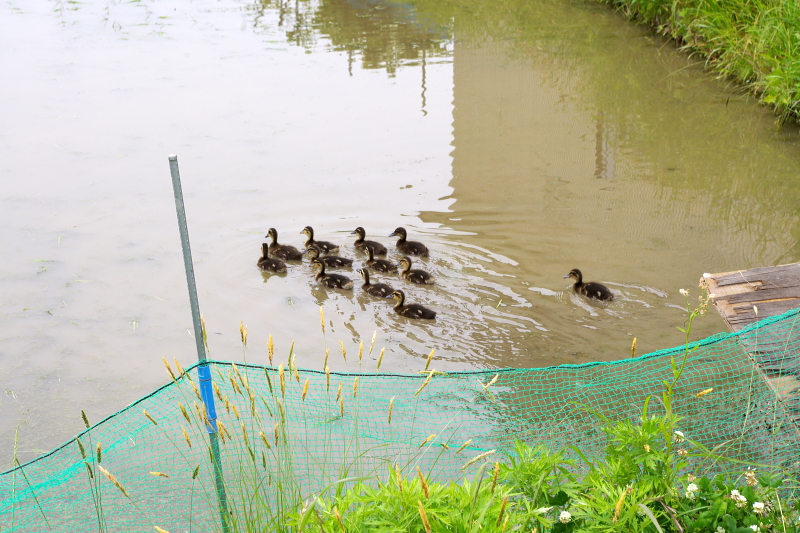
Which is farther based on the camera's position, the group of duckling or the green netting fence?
the group of duckling

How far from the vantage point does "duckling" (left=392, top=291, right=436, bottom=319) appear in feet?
20.0

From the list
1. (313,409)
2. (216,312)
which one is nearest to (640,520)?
(313,409)

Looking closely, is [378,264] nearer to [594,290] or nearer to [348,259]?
[348,259]

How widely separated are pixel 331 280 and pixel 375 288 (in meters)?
0.42

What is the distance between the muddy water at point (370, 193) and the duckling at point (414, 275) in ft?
0.30

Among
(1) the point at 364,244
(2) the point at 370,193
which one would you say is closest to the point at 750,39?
(2) the point at 370,193

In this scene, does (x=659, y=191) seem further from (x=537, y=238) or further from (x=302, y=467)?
(x=302, y=467)

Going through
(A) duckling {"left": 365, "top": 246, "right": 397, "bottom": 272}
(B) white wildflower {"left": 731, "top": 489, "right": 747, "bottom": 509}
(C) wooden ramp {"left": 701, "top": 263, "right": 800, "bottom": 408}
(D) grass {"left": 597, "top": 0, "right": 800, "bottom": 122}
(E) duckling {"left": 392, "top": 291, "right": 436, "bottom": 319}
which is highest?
(D) grass {"left": 597, "top": 0, "right": 800, "bottom": 122}

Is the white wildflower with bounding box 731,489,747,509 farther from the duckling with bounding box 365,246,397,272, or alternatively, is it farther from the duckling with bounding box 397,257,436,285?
the duckling with bounding box 365,246,397,272

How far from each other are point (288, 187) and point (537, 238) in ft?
9.54

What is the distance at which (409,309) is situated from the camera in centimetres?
620

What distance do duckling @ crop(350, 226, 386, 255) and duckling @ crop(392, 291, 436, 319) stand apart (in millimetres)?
915

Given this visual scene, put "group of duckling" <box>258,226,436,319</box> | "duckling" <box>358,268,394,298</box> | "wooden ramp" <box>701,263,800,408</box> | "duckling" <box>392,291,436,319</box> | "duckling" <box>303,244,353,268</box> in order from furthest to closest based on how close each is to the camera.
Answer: "duckling" <box>303,244,353,268</box> < "group of duckling" <box>258,226,436,319</box> < "duckling" <box>358,268,394,298</box> < "duckling" <box>392,291,436,319</box> < "wooden ramp" <box>701,263,800,408</box>

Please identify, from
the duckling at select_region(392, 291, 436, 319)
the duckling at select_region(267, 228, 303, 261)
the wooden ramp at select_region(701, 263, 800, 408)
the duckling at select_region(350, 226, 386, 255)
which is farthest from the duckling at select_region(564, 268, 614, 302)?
the duckling at select_region(267, 228, 303, 261)
